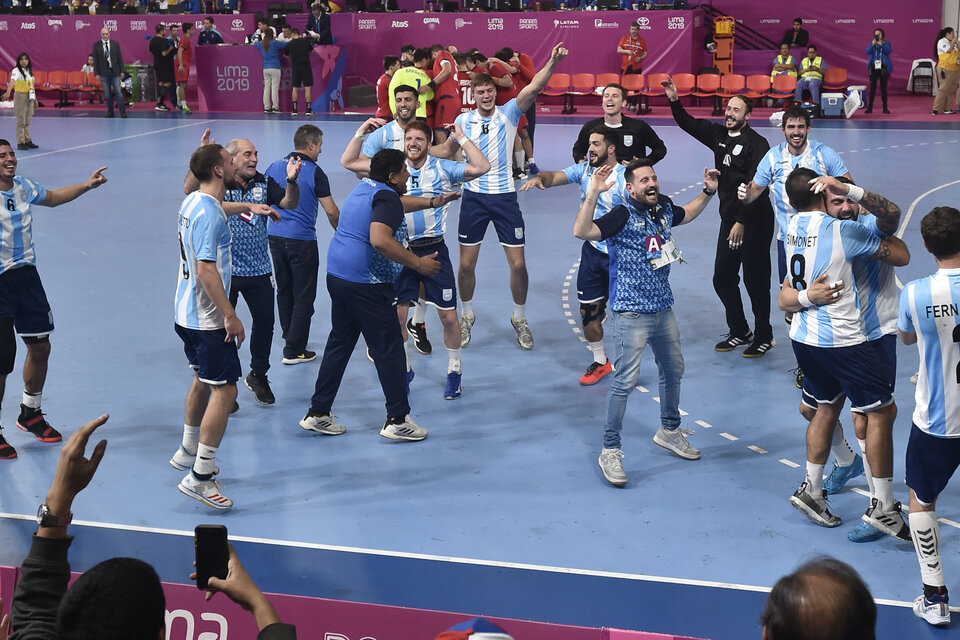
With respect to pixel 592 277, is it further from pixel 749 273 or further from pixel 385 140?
pixel 385 140

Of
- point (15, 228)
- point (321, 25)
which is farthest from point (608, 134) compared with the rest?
point (321, 25)

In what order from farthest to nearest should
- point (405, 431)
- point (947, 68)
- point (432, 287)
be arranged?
point (947, 68) < point (432, 287) < point (405, 431)

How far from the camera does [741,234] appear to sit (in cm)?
903

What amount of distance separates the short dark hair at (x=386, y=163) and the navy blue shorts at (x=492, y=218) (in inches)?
91.4

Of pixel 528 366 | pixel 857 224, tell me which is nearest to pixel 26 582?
pixel 857 224

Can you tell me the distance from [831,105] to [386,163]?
2064 centimetres

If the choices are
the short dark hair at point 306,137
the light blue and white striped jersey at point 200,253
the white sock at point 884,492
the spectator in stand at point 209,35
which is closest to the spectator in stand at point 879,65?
the spectator in stand at point 209,35

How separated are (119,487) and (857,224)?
4.99 m

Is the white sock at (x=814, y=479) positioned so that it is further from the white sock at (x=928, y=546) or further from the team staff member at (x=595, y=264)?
the team staff member at (x=595, y=264)

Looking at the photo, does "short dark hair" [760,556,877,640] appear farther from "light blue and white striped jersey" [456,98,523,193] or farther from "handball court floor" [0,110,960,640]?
"light blue and white striped jersey" [456,98,523,193]

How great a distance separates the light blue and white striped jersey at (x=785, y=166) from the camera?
823 cm

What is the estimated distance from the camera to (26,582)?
10.6 feet

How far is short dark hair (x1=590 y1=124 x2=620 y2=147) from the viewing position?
332 inches

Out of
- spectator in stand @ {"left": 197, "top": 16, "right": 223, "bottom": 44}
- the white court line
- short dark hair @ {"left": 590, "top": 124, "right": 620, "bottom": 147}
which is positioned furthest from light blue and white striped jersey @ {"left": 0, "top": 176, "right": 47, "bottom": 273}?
spectator in stand @ {"left": 197, "top": 16, "right": 223, "bottom": 44}
